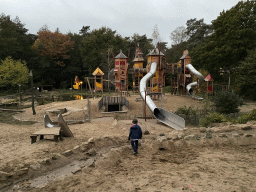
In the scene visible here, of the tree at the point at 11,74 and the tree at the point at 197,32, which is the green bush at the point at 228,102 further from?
the tree at the point at 11,74

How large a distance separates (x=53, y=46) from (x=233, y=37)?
49.0 metres

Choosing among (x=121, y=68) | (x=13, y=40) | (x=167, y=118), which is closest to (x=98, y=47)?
(x=13, y=40)

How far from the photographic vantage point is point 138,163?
23.2 feet

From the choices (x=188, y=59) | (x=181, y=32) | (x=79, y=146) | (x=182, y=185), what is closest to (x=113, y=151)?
(x=79, y=146)

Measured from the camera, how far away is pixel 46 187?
212 inches

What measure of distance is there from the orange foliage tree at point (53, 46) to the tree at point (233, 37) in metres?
43.6

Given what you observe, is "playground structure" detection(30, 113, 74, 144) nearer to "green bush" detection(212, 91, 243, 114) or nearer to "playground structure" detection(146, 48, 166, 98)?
"green bush" detection(212, 91, 243, 114)

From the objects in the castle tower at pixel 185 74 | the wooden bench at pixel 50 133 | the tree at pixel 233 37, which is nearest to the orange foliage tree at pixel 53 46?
the castle tower at pixel 185 74

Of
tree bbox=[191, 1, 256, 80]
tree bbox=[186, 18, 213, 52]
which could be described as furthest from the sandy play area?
tree bbox=[186, 18, 213, 52]

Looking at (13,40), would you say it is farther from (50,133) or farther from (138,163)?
(138,163)

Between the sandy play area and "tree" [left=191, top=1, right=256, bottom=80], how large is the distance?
900 inches

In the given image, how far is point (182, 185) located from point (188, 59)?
25464 mm

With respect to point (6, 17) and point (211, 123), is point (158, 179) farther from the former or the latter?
point (6, 17)

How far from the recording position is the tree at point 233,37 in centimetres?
2803
